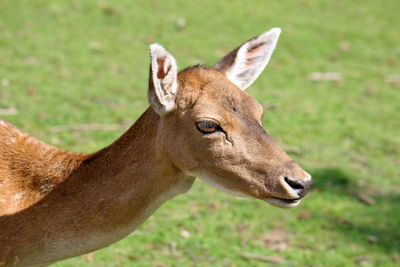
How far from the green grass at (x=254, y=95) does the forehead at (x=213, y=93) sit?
2.37m

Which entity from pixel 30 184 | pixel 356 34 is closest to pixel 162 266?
pixel 30 184

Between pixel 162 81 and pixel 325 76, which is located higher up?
pixel 162 81

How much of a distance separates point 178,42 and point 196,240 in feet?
18.4

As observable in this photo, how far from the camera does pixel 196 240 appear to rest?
650 cm

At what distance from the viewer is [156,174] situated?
4.11 m

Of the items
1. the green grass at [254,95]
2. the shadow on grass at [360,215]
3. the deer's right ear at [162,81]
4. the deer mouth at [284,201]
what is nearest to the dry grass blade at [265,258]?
the green grass at [254,95]

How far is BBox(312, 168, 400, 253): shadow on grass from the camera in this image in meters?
7.01

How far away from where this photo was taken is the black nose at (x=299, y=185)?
12.5 ft

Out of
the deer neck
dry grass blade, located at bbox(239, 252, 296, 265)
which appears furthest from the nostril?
dry grass blade, located at bbox(239, 252, 296, 265)

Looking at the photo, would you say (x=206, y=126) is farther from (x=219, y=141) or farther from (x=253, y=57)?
(x=253, y=57)

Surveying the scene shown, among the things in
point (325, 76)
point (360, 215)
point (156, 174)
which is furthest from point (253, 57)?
point (325, 76)

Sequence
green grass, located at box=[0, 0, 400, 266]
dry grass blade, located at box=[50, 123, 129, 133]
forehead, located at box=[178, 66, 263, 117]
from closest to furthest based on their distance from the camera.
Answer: forehead, located at box=[178, 66, 263, 117] → green grass, located at box=[0, 0, 400, 266] → dry grass blade, located at box=[50, 123, 129, 133]

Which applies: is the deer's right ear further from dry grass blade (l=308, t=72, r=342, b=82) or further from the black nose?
dry grass blade (l=308, t=72, r=342, b=82)

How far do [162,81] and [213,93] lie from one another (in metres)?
0.36
